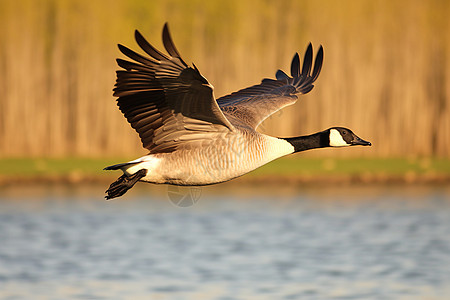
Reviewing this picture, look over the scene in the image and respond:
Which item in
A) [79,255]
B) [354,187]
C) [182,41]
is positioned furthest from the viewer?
[182,41]

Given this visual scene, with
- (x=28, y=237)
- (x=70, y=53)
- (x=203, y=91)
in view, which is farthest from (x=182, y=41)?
(x=203, y=91)

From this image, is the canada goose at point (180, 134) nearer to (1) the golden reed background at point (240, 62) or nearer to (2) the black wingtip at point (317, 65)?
(2) the black wingtip at point (317, 65)

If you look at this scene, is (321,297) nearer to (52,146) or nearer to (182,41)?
(52,146)

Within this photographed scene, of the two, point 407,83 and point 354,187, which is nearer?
point 354,187

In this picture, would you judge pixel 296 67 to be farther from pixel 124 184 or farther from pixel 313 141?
pixel 124 184

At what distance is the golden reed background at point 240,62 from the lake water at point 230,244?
8.41 ft

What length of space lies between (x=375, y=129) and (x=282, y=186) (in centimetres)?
421

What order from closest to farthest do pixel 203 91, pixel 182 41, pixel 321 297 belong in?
1. pixel 203 91
2. pixel 321 297
3. pixel 182 41

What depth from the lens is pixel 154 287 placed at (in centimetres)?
1502

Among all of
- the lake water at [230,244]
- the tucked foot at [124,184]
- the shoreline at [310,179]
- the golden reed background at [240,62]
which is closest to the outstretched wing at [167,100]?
the tucked foot at [124,184]

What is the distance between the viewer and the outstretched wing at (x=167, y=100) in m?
8.06

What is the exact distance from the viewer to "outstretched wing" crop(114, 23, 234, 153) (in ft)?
26.5

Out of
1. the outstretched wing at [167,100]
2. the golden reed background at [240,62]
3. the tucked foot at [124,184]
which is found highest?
the golden reed background at [240,62]

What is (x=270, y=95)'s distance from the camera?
11.3 m
